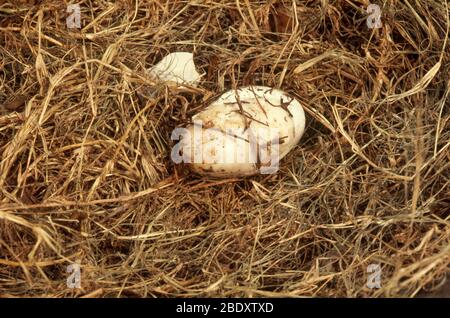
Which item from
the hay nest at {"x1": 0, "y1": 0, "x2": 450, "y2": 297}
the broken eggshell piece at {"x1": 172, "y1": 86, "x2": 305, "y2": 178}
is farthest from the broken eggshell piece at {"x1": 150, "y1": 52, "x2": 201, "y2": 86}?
the broken eggshell piece at {"x1": 172, "y1": 86, "x2": 305, "y2": 178}

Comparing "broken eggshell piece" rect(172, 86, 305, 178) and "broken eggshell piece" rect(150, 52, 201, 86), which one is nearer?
"broken eggshell piece" rect(172, 86, 305, 178)

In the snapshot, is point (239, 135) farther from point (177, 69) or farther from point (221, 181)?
point (177, 69)

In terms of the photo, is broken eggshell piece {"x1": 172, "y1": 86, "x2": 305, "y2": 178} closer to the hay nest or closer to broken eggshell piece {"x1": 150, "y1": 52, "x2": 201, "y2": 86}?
the hay nest

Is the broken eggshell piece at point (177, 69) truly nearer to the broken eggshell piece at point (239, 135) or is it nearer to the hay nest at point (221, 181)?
the hay nest at point (221, 181)

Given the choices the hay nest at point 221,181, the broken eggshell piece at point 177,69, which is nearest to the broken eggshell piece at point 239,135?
the hay nest at point 221,181

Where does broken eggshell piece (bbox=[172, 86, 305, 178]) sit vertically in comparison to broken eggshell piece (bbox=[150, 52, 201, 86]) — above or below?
below

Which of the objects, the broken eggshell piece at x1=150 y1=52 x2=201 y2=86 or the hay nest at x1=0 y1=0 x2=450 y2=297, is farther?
the broken eggshell piece at x1=150 y1=52 x2=201 y2=86
